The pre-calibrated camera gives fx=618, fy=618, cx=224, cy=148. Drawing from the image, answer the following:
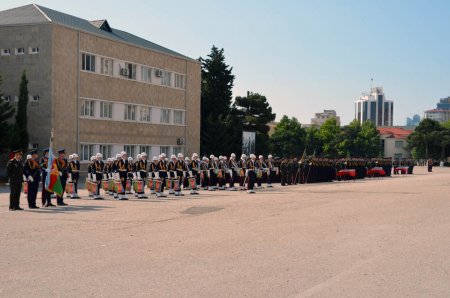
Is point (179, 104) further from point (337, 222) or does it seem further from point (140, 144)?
point (337, 222)

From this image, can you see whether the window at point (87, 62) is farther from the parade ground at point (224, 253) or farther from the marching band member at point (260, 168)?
the parade ground at point (224, 253)

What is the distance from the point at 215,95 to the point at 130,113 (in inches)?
747

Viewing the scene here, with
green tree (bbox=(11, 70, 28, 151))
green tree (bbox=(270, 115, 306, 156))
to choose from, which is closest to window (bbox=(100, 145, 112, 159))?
green tree (bbox=(11, 70, 28, 151))

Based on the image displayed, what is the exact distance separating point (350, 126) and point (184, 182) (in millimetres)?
88753

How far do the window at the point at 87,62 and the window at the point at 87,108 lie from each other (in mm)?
2170

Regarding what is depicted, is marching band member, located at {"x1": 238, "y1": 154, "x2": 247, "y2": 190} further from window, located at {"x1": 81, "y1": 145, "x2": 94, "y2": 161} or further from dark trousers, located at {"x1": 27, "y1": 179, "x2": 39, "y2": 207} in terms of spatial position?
dark trousers, located at {"x1": 27, "y1": 179, "x2": 39, "y2": 207}

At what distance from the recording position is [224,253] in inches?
423

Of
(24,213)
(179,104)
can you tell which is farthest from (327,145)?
(24,213)

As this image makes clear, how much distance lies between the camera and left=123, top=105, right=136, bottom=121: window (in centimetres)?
4562

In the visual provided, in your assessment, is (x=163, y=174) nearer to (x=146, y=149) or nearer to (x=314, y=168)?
(x=314, y=168)

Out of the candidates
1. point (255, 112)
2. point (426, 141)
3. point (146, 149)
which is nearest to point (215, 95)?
point (255, 112)

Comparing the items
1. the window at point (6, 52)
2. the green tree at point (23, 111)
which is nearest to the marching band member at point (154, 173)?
the green tree at point (23, 111)

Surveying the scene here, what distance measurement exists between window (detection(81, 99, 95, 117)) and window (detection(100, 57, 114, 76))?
2.47 meters

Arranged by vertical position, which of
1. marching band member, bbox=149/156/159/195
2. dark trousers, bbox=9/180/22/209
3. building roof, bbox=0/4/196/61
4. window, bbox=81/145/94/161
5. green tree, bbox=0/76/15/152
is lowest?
dark trousers, bbox=9/180/22/209
